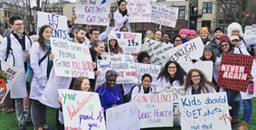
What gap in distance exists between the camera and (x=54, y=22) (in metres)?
5.91

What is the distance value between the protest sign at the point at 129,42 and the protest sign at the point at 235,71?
2.50m

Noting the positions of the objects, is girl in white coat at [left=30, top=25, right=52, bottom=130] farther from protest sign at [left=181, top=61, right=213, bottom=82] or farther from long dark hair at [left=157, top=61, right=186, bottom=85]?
protest sign at [left=181, top=61, right=213, bottom=82]

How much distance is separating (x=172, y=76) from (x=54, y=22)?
108 inches

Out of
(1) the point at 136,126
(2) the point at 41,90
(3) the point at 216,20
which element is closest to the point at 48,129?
(2) the point at 41,90

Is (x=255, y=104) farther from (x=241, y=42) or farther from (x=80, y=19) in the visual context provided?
(x=80, y=19)

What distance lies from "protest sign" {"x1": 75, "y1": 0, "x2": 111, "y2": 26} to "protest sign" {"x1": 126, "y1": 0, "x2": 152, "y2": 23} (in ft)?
3.52

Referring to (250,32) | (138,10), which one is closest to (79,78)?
(138,10)

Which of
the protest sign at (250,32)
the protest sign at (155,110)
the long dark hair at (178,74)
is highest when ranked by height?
the protest sign at (250,32)

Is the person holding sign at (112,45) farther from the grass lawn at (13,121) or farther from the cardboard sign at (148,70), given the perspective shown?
the grass lawn at (13,121)

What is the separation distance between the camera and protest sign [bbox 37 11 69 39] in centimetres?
577

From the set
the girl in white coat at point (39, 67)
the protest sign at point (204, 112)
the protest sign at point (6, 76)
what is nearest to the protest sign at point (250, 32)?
the protest sign at point (204, 112)

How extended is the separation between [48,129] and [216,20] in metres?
42.0

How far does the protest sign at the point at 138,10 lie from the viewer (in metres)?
8.47

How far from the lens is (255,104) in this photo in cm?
748
